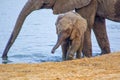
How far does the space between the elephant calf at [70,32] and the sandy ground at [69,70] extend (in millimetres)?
1586

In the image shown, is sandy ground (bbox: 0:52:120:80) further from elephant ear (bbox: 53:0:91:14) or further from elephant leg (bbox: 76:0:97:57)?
elephant ear (bbox: 53:0:91:14)

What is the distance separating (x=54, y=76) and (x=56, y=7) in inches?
211

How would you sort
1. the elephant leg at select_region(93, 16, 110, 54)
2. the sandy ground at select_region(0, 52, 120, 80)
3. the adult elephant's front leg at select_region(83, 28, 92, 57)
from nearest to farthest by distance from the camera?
the sandy ground at select_region(0, 52, 120, 80) → the adult elephant's front leg at select_region(83, 28, 92, 57) → the elephant leg at select_region(93, 16, 110, 54)

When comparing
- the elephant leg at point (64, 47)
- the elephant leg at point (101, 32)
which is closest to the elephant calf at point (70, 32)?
the elephant leg at point (64, 47)

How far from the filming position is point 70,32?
41.6ft

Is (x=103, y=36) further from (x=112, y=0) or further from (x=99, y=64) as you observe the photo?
(x=99, y=64)

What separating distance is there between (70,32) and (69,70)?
2.96 m

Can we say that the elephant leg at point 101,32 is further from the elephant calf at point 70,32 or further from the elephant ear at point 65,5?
the elephant calf at point 70,32

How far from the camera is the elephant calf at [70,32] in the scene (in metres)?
12.5

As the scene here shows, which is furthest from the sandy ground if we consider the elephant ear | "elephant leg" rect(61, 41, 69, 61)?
the elephant ear

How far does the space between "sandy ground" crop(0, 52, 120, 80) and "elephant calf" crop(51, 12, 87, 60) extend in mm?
1586

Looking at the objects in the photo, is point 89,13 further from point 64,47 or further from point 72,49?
point 72,49

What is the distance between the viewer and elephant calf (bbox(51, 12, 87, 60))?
1248 cm

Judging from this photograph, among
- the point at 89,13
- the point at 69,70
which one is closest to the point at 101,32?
the point at 89,13
